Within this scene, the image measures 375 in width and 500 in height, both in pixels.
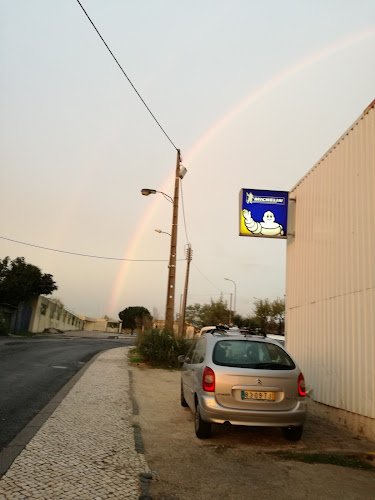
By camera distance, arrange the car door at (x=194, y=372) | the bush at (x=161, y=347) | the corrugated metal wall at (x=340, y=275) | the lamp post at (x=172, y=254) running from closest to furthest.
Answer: the car door at (x=194, y=372)
the corrugated metal wall at (x=340, y=275)
the bush at (x=161, y=347)
the lamp post at (x=172, y=254)

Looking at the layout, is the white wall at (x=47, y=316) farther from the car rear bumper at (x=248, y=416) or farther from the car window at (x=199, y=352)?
the car rear bumper at (x=248, y=416)

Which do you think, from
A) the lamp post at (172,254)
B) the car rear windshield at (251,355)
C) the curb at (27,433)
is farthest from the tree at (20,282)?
the car rear windshield at (251,355)

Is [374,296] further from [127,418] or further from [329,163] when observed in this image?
[127,418]

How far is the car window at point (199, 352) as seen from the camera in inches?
256

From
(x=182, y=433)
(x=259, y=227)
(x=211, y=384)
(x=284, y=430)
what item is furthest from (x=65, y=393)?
(x=259, y=227)

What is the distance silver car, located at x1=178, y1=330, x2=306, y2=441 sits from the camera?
5.46 metres

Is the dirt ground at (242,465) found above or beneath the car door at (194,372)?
beneath

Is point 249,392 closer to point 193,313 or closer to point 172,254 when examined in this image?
point 172,254

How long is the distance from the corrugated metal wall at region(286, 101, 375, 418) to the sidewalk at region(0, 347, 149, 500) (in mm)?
3569

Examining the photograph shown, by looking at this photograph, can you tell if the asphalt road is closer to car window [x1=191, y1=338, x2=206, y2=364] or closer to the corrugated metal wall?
car window [x1=191, y1=338, x2=206, y2=364]

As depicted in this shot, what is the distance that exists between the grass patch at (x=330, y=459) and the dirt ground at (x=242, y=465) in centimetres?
13

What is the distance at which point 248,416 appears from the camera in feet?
17.8

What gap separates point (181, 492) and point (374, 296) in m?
4.05

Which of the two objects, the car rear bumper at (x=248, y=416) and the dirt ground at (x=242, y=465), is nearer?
the dirt ground at (x=242, y=465)
